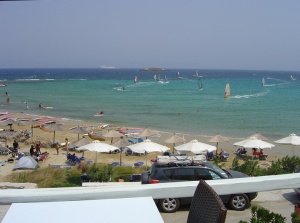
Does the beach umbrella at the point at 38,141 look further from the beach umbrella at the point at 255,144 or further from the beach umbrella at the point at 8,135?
the beach umbrella at the point at 255,144

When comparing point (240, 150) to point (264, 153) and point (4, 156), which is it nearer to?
point (264, 153)

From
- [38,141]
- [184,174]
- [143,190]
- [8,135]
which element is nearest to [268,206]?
[143,190]

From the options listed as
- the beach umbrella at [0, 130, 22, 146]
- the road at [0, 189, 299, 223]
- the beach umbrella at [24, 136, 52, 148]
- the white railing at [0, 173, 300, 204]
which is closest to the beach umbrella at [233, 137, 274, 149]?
the beach umbrella at [24, 136, 52, 148]

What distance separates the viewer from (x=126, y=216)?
274 centimetres

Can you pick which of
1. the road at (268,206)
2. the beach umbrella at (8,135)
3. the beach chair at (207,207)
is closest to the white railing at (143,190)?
the road at (268,206)

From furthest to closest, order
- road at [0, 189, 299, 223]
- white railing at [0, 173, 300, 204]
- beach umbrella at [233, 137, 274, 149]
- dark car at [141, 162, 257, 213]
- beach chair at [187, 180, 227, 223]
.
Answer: beach umbrella at [233, 137, 274, 149]
dark car at [141, 162, 257, 213]
road at [0, 189, 299, 223]
white railing at [0, 173, 300, 204]
beach chair at [187, 180, 227, 223]

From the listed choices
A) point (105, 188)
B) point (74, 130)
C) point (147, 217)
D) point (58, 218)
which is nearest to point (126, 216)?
point (147, 217)

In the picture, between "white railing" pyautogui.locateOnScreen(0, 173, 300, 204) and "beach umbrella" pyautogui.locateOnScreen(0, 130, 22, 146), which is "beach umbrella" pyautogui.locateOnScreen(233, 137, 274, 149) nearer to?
"beach umbrella" pyautogui.locateOnScreen(0, 130, 22, 146)

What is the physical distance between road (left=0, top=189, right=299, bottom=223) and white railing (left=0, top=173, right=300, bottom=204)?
37cm

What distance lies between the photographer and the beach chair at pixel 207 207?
2.37 m

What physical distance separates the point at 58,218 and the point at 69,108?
154 ft

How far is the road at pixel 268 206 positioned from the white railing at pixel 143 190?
1.22ft

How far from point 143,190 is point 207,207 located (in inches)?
36.6

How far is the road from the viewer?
3900mm
